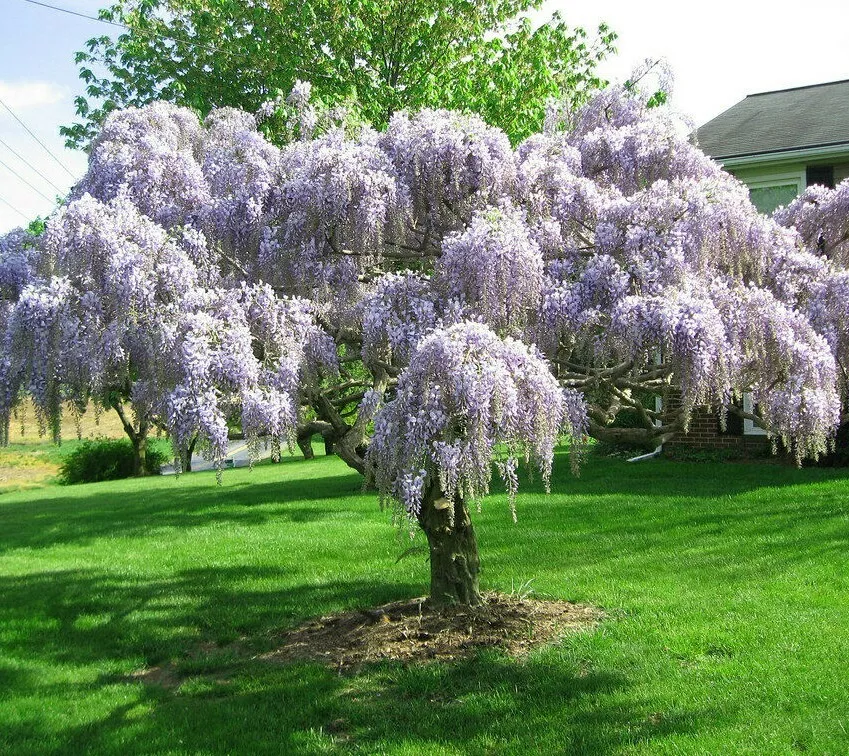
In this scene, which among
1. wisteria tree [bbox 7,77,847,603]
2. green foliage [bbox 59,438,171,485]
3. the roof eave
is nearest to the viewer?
wisteria tree [bbox 7,77,847,603]

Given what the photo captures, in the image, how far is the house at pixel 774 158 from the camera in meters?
17.3

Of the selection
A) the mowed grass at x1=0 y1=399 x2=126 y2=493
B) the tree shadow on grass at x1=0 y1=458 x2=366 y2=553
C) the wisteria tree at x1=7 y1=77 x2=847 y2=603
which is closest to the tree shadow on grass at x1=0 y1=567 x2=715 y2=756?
the wisteria tree at x1=7 y1=77 x2=847 y2=603

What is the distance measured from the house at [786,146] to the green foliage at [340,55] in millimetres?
3292

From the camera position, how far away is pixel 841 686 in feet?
20.3

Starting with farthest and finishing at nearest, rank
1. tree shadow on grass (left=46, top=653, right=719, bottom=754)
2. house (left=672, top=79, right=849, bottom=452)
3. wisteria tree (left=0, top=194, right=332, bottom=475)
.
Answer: house (left=672, top=79, right=849, bottom=452), wisteria tree (left=0, top=194, right=332, bottom=475), tree shadow on grass (left=46, top=653, right=719, bottom=754)

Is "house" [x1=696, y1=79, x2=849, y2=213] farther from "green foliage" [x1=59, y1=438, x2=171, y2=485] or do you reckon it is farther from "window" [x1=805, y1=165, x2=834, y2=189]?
"green foliage" [x1=59, y1=438, x2=171, y2=485]

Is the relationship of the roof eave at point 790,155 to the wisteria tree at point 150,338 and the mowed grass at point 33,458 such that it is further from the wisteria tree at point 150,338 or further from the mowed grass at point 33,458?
the mowed grass at point 33,458

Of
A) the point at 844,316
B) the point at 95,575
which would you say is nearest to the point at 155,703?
the point at 95,575

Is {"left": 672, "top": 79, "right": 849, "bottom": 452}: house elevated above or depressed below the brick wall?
above

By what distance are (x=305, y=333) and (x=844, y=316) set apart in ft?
14.5

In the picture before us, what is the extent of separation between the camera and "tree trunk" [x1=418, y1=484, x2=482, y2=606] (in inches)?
310

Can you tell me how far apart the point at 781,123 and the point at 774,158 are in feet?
7.55

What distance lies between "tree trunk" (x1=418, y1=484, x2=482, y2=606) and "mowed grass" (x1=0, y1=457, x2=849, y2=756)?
1.58ft

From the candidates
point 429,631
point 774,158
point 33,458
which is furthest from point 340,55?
point 33,458
